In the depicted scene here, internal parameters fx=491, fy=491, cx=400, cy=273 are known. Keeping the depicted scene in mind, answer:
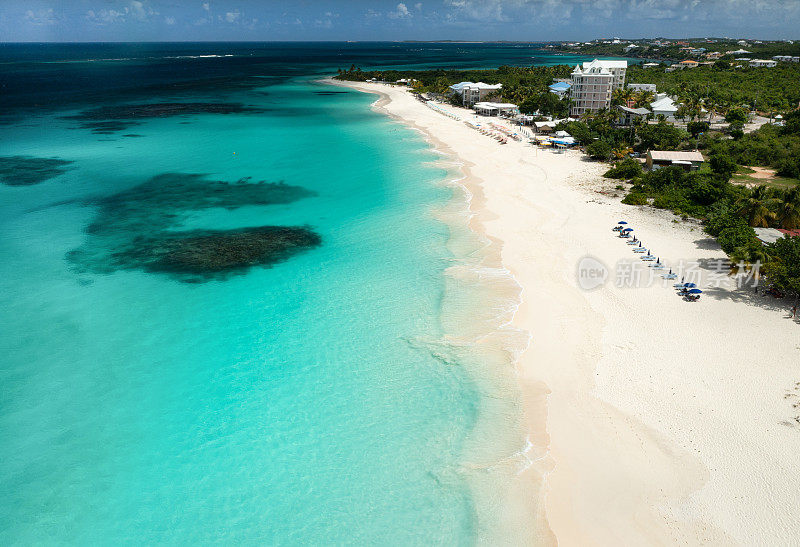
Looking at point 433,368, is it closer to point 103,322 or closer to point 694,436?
point 694,436

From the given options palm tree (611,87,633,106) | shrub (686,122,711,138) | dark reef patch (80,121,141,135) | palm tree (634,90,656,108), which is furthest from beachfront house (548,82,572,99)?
dark reef patch (80,121,141,135)

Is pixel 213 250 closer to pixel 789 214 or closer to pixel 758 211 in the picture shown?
pixel 758 211

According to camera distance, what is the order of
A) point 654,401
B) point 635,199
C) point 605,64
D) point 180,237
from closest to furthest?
1. point 654,401
2. point 180,237
3. point 635,199
4. point 605,64

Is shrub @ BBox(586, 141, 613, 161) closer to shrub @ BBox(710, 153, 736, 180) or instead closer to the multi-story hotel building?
shrub @ BBox(710, 153, 736, 180)

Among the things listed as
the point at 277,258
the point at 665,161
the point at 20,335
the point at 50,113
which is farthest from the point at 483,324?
the point at 50,113

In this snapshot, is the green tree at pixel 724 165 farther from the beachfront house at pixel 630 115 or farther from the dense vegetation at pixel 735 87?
the dense vegetation at pixel 735 87

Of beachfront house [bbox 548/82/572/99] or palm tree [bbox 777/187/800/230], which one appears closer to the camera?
palm tree [bbox 777/187/800/230]

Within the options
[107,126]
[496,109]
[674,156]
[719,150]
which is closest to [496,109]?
[496,109]
